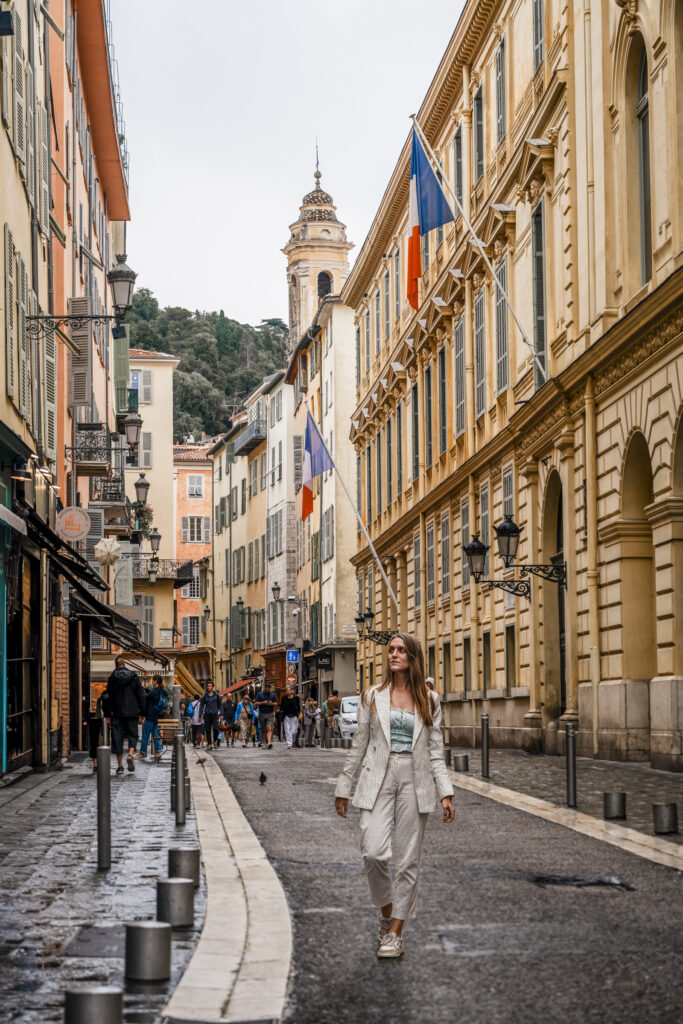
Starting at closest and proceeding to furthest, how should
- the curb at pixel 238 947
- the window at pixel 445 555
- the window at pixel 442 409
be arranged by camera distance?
the curb at pixel 238 947 < the window at pixel 445 555 < the window at pixel 442 409

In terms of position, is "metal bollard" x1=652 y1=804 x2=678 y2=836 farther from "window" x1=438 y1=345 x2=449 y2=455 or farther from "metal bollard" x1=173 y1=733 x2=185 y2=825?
"window" x1=438 y1=345 x2=449 y2=455

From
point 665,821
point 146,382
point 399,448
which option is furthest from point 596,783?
point 146,382

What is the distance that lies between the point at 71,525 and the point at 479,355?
13.7 metres

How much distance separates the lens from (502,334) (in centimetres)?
3306

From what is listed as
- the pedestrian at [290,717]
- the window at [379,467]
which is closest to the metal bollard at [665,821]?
the pedestrian at [290,717]

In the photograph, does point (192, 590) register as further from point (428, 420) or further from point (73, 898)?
point (73, 898)

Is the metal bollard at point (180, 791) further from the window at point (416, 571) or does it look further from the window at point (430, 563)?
the window at point (416, 571)

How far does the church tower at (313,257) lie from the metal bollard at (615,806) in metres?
68.4

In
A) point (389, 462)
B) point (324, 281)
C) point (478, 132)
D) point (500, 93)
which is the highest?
point (324, 281)

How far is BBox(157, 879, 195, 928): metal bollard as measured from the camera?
807 cm

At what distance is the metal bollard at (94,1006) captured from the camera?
534 cm

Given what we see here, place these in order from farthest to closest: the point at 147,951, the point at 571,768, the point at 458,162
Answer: the point at 458,162 < the point at 571,768 < the point at 147,951

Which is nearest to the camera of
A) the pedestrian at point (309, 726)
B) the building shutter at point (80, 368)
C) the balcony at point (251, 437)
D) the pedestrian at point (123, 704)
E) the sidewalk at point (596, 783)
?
the sidewalk at point (596, 783)

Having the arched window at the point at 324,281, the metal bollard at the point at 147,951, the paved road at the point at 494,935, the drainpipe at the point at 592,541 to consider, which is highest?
the arched window at the point at 324,281
